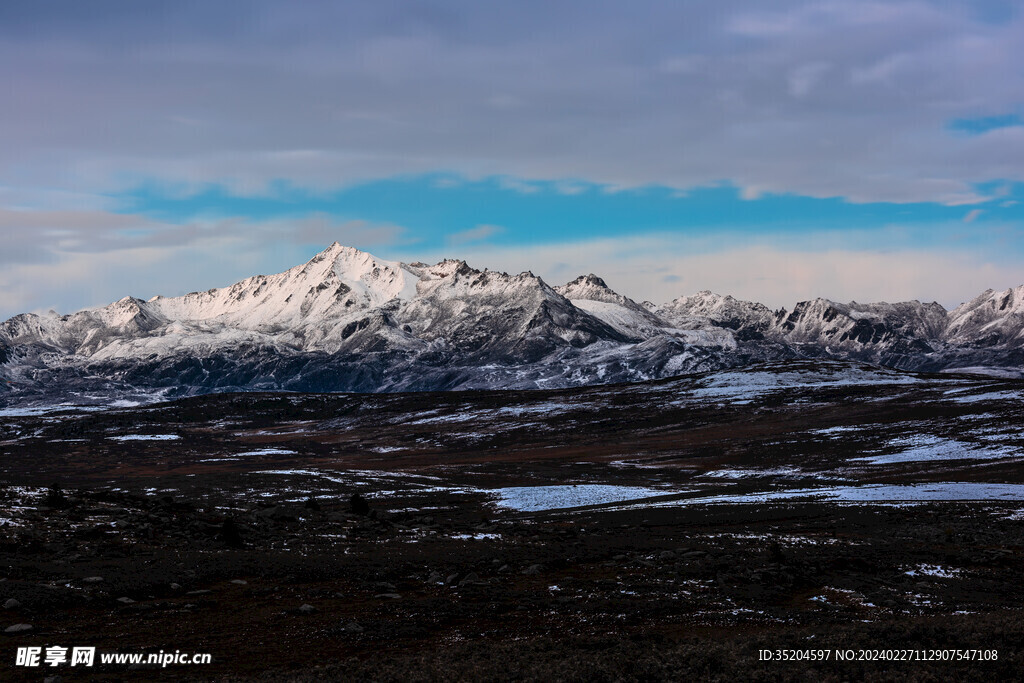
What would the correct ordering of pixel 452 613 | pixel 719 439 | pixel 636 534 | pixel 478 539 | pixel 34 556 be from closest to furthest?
pixel 452 613, pixel 34 556, pixel 478 539, pixel 636 534, pixel 719 439

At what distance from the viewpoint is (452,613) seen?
3067cm

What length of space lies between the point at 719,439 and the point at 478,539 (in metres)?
127

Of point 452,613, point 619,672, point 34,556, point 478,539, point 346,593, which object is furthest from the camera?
point 478,539

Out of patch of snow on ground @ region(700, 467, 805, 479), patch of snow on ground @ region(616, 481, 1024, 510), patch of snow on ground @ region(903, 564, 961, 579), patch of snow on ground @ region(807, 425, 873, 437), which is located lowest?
patch of snow on ground @ region(700, 467, 805, 479)

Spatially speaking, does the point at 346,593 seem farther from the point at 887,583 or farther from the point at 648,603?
the point at 887,583

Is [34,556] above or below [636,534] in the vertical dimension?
above

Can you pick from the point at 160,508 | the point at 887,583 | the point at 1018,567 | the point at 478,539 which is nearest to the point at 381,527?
the point at 478,539

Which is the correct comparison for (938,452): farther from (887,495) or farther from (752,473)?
(887,495)

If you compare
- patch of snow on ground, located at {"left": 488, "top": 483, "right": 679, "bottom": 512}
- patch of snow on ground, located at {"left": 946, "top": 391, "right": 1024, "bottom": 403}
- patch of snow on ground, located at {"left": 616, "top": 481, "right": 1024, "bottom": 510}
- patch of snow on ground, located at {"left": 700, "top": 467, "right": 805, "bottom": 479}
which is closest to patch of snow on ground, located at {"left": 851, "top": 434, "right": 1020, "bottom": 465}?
patch of snow on ground, located at {"left": 700, "top": 467, "right": 805, "bottom": 479}

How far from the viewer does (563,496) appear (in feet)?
278

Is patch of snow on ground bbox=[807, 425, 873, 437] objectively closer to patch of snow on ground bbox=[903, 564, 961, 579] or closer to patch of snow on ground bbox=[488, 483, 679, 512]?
patch of snow on ground bbox=[488, 483, 679, 512]

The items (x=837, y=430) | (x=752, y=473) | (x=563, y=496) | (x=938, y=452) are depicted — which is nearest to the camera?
(x=563, y=496)

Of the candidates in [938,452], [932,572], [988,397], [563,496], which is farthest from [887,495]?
[988,397]

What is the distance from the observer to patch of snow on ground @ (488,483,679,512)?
3123 inches
